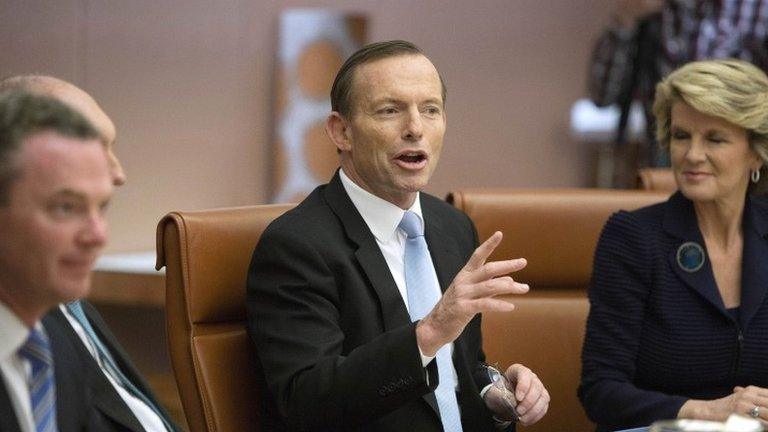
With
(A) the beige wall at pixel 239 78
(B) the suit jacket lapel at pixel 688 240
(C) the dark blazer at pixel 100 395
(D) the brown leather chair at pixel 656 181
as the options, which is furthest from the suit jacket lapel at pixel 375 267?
(A) the beige wall at pixel 239 78

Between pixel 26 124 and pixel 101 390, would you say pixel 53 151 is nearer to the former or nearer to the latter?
pixel 26 124

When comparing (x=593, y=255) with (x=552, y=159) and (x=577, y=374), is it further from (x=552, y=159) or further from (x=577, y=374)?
(x=552, y=159)

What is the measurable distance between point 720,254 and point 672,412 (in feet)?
1.58

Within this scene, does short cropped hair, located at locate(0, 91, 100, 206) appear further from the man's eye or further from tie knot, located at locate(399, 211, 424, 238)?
tie knot, located at locate(399, 211, 424, 238)

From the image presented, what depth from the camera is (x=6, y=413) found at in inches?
52.8

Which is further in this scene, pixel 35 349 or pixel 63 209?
pixel 35 349

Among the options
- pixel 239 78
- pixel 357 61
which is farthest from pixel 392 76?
pixel 239 78

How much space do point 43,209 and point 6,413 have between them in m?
0.28

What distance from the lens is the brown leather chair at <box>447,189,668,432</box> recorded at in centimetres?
305

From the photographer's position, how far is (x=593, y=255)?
313cm

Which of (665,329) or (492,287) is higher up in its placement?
(492,287)

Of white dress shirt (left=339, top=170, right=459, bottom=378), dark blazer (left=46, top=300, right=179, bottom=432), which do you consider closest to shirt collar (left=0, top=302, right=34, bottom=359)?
dark blazer (left=46, top=300, right=179, bottom=432)

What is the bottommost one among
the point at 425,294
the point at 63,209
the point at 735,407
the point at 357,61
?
the point at 735,407

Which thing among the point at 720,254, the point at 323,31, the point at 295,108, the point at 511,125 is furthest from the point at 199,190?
the point at 720,254
